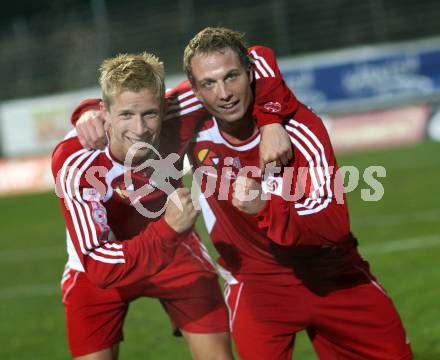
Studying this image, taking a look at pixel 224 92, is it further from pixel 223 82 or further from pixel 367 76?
pixel 367 76

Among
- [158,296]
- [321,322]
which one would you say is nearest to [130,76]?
[158,296]

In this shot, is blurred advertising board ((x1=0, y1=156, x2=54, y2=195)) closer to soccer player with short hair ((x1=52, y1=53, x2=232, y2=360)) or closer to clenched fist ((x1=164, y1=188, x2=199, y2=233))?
soccer player with short hair ((x1=52, y1=53, x2=232, y2=360))

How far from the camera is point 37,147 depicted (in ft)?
64.4

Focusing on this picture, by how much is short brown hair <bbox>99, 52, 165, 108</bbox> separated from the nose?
32 centimetres

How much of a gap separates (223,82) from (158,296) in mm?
1506

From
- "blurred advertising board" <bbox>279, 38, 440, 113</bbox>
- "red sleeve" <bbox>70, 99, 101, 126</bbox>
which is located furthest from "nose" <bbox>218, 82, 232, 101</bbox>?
"blurred advertising board" <bbox>279, 38, 440, 113</bbox>

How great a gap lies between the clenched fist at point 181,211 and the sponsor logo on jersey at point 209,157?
660 mm

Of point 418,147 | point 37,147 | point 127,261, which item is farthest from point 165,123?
point 37,147

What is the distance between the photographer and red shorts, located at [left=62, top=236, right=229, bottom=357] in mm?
4992

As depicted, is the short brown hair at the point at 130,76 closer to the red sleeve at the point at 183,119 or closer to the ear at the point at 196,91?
the ear at the point at 196,91

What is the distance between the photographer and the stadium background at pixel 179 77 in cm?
800

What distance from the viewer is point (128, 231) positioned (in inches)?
193

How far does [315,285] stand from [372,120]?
44.8 feet

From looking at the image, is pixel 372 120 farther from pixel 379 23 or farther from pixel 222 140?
pixel 222 140
